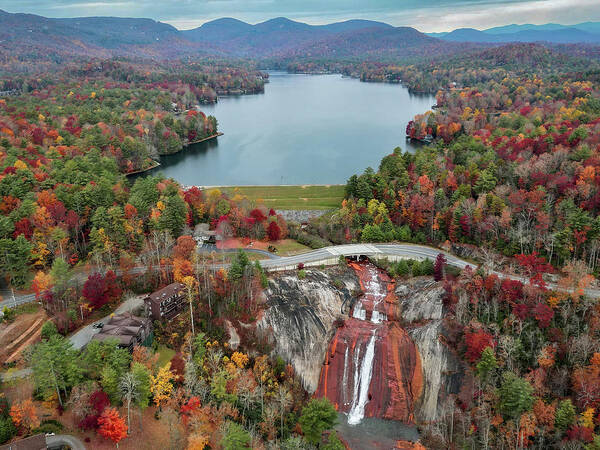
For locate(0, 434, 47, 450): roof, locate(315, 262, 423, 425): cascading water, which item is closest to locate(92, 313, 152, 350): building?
locate(0, 434, 47, 450): roof

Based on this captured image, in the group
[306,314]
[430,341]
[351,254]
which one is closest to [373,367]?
[430,341]

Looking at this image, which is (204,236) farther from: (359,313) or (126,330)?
(359,313)

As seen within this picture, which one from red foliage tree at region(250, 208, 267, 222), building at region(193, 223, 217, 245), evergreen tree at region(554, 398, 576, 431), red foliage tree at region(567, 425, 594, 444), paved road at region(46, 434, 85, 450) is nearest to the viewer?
red foliage tree at region(567, 425, 594, 444)

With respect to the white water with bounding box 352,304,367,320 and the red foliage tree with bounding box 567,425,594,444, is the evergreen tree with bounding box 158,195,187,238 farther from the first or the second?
the red foliage tree with bounding box 567,425,594,444

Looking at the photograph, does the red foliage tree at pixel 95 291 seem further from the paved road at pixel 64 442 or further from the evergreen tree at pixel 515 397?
the evergreen tree at pixel 515 397

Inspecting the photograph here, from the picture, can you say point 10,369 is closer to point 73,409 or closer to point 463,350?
point 73,409

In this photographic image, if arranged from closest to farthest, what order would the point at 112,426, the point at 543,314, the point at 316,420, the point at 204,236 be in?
the point at 112,426, the point at 316,420, the point at 543,314, the point at 204,236
